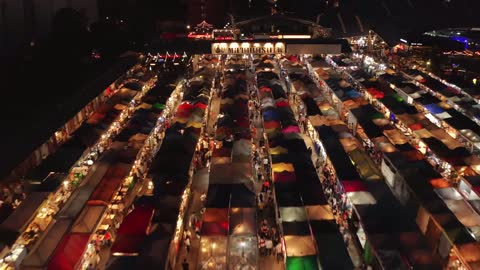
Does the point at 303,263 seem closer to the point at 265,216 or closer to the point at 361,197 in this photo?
the point at 265,216

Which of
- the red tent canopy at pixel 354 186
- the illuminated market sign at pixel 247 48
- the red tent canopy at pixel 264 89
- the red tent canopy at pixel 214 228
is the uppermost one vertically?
the illuminated market sign at pixel 247 48

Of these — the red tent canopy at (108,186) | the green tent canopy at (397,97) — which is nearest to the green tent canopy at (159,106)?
the red tent canopy at (108,186)

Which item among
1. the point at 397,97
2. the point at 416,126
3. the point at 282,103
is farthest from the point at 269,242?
the point at 397,97

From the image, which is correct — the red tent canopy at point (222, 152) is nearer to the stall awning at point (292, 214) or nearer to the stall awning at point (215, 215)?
the stall awning at point (215, 215)

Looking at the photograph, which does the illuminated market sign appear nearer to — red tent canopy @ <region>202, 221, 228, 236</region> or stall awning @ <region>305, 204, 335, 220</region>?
stall awning @ <region>305, 204, 335, 220</region>

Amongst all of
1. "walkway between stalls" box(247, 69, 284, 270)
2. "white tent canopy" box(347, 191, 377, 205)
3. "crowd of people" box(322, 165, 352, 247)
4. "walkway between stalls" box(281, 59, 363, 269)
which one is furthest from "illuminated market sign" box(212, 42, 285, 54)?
"white tent canopy" box(347, 191, 377, 205)
